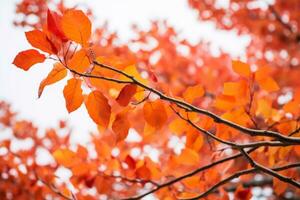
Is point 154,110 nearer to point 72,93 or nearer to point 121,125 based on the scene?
point 121,125

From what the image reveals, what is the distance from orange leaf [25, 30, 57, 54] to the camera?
744 millimetres

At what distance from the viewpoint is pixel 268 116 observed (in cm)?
134

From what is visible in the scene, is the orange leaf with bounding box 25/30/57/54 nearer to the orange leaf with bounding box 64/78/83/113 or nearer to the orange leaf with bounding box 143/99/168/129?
the orange leaf with bounding box 64/78/83/113

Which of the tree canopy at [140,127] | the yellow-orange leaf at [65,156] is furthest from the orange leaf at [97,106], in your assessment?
the yellow-orange leaf at [65,156]

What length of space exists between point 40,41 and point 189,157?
797mm

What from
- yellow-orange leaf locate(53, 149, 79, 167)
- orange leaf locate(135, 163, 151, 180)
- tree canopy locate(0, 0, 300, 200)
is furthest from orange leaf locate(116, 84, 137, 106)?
yellow-orange leaf locate(53, 149, 79, 167)

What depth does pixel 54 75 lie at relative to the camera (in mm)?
771

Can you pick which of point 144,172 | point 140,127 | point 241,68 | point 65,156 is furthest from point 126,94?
point 140,127

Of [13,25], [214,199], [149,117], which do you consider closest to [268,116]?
[214,199]

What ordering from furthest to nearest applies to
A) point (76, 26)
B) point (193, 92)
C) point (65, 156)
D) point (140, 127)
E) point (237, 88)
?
point (140, 127) < point (65, 156) < point (237, 88) < point (193, 92) < point (76, 26)

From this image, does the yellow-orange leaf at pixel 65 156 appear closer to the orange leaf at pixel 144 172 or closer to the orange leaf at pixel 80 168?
the orange leaf at pixel 80 168

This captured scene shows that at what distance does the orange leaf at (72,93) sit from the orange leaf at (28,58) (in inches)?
3.4

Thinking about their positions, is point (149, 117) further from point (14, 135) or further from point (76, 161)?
point (14, 135)

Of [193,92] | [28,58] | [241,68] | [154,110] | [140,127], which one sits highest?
[140,127]
